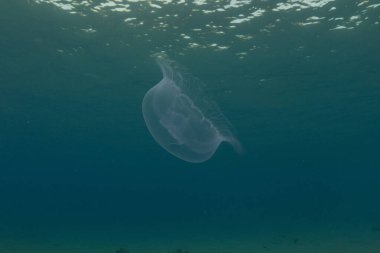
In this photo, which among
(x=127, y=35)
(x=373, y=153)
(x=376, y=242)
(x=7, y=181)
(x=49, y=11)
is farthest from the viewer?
(x=7, y=181)

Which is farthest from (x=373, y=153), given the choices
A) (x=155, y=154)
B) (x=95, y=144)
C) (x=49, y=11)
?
(x=49, y=11)

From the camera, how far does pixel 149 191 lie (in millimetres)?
95688

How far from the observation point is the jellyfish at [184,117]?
7746 millimetres

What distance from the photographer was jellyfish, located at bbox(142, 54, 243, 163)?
775 cm

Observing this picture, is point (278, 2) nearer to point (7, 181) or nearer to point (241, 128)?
point (241, 128)

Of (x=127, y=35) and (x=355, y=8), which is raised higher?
(x=127, y=35)

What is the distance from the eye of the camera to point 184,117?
8.66 metres

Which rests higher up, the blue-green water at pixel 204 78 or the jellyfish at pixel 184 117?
the blue-green water at pixel 204 78

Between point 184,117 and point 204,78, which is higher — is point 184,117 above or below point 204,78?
below

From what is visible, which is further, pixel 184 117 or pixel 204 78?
pixel 204 78

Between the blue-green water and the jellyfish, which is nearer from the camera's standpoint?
the jellyfish

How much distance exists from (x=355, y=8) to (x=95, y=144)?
3567 centimetres

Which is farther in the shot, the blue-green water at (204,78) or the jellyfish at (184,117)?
the blue-green water at (204,78)

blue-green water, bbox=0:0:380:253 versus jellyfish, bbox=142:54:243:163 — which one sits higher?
blue-green water, bbox=0:0:380:253
